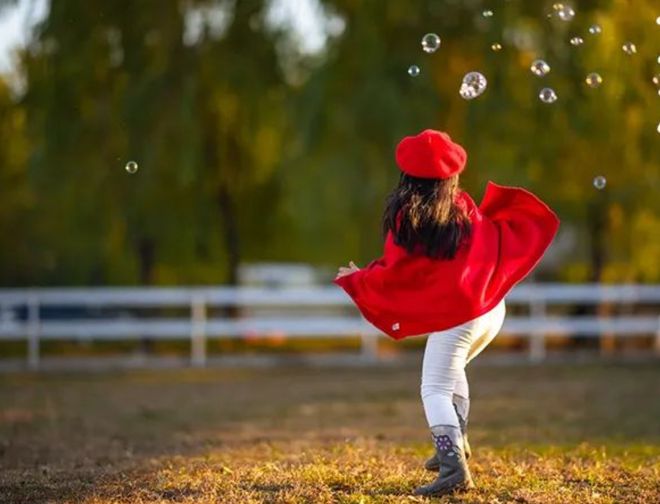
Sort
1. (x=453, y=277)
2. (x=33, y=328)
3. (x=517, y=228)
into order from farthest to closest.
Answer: (x=33, y=328), (x=517, y=228), (x=453, y=277)

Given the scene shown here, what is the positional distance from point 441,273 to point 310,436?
4.29 metres

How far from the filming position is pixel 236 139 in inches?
752

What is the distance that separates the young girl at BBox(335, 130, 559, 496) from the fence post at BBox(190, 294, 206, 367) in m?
11.5

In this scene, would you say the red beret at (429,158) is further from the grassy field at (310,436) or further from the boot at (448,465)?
the grassy field at (310,436)

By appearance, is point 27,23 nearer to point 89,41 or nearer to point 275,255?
point 89,41

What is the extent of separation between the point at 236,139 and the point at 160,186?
1747 millimetres

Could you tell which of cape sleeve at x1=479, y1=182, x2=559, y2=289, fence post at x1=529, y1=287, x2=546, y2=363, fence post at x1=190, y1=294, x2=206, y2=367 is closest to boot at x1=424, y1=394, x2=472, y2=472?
cape sleeve at x1=479, y1=182, x2=559, y2=289

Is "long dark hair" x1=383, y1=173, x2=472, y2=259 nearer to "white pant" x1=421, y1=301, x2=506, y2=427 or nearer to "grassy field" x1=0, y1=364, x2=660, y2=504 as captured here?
"white pant" x1=421, y1=301, x2=506, y2=427

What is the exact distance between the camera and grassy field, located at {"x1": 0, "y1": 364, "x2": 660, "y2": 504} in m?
5.53

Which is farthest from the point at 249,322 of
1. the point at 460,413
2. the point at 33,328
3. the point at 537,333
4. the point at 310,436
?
the point at 460,413

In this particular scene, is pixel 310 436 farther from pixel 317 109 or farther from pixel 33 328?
pixel 33 328

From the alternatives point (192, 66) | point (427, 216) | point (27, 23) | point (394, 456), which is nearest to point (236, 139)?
point (192, 66)

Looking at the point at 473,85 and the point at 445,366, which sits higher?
the point at 473,85

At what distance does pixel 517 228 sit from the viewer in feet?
18.0
